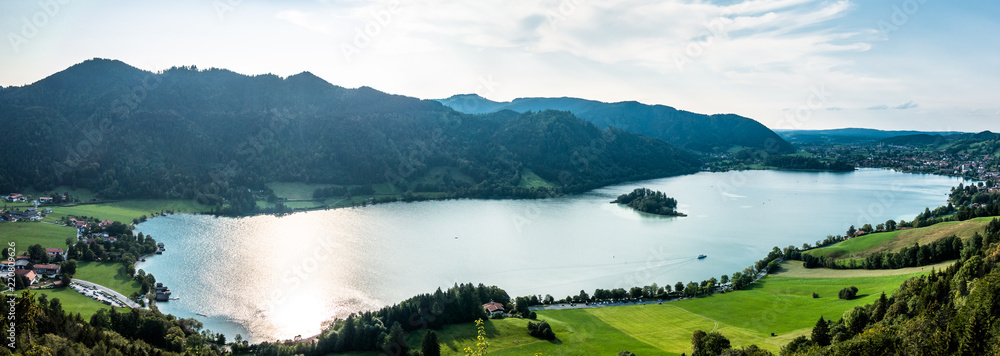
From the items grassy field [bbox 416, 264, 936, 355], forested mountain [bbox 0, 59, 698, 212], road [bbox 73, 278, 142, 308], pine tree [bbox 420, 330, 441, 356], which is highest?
forested mountain [bbox 0, 59, 698, 212]

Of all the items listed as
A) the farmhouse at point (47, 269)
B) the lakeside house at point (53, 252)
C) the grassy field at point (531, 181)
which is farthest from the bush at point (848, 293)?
the grassy field at point (531, 181)

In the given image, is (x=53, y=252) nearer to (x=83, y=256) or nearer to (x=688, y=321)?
(x=83, y=256)

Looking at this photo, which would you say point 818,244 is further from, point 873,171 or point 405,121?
point 873,171

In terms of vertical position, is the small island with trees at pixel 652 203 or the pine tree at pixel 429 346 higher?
the small island with trees at pixel 652 203

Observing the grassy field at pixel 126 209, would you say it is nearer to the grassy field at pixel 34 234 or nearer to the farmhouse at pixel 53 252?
the grassy field at pixel 34 234

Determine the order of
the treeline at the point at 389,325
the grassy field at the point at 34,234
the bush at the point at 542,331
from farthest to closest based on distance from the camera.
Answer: the grassy field at the point at 34,234 < the bush at the point at 542,331 < the treeline at the point at 389,325

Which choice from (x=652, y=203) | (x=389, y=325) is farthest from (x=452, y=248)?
(x=652, y=203)

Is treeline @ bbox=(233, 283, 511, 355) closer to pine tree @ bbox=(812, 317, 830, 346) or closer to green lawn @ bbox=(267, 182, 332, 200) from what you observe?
pine tree @ bbox=(812, 317, 830, 346)

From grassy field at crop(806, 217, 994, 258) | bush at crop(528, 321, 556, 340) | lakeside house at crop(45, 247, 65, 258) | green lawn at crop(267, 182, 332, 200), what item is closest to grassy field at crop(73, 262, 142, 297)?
lakeside house at crop(45, 247, 65, 258)
